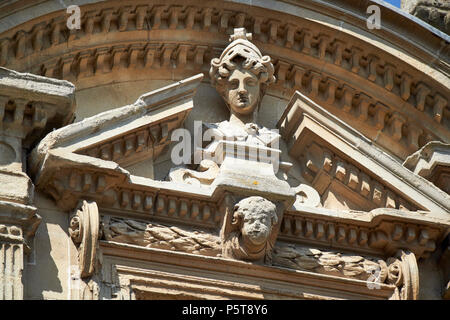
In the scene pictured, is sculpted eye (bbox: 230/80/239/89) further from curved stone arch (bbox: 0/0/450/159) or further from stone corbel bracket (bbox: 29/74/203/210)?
curved stone arch (bbox: 0/0/450/159)

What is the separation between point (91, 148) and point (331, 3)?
3.35 meters

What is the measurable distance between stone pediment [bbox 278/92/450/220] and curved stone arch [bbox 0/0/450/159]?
0.83m

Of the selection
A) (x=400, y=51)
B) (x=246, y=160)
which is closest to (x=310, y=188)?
(x=246, y=160)

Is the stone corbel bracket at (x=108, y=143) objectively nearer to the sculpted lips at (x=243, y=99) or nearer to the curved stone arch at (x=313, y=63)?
the sculpted lips at (x=243, y=99)

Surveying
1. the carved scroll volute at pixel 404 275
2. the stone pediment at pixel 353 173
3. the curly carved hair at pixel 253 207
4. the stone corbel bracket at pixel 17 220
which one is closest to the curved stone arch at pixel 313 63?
the stone pediment at pixel 353 173

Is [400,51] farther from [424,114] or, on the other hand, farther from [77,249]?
[77,249]

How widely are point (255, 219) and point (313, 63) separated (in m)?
2.55

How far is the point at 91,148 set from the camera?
1455 centimetres

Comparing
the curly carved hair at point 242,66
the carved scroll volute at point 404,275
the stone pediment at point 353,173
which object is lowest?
the carved scroll volute at point 404,275

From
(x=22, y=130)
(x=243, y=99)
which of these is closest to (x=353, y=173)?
(x=243, y=99)

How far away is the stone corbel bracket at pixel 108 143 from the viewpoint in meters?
14.3

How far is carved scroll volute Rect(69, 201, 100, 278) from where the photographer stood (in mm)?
13969

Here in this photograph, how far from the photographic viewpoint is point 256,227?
14.5 m

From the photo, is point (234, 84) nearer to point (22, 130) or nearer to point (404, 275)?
point (22, 130)
